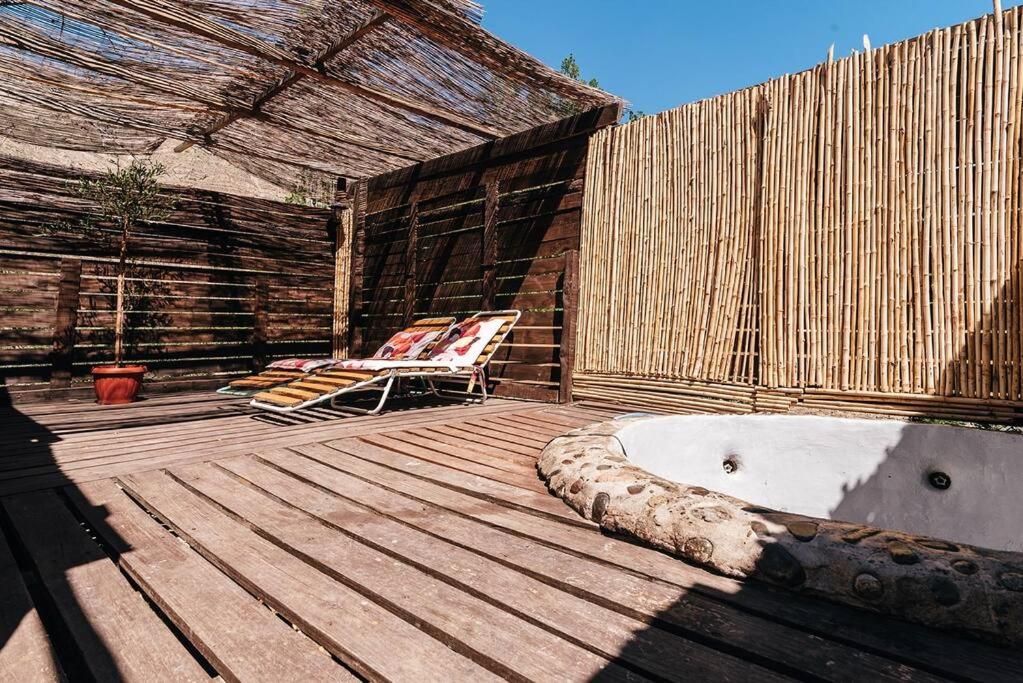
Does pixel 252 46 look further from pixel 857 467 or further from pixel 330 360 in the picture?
pixel 857 467

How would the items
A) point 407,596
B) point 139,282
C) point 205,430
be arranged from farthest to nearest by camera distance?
point 139,282
point 205,430
point 407,596

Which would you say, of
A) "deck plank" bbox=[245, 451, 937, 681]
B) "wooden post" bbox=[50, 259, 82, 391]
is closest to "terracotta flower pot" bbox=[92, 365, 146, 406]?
"wooden post" bbox=[50, 259, 82, 391]

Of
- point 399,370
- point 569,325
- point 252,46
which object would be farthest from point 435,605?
point 252,46

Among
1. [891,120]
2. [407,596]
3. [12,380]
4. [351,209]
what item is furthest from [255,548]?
[351,209]

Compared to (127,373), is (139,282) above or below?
above

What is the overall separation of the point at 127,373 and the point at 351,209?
357cm

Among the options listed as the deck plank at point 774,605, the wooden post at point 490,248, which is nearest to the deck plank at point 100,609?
the deck plank at point 774,605

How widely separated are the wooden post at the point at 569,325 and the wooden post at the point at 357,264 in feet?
10.9

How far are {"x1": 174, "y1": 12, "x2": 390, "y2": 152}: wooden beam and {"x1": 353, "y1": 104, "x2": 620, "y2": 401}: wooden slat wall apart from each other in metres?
1.80

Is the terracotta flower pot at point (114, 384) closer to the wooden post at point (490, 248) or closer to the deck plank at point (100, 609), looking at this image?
the wooden post at point (490, 248)

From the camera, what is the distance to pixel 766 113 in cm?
390

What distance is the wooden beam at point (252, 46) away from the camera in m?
3.76

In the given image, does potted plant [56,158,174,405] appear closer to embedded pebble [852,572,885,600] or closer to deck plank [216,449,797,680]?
deck plank [216,449,797,680]

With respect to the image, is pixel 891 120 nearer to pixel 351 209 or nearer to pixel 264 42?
pixel 264 42
